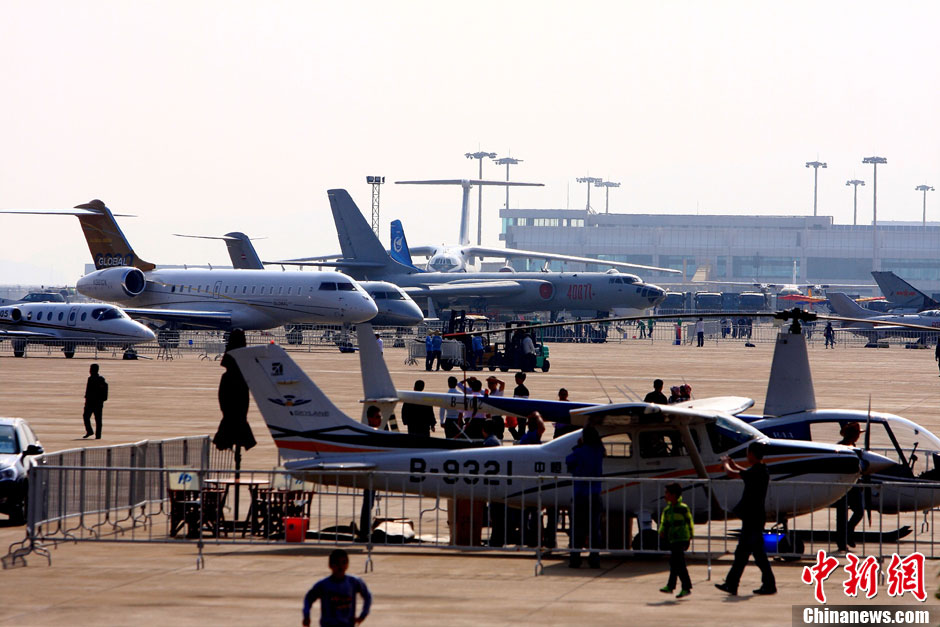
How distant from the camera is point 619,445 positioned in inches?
568

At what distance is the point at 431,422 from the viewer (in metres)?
21.8

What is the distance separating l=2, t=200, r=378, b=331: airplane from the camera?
56875mm

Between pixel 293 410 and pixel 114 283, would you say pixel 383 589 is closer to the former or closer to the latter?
pixel 293 410

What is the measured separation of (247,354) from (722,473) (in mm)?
5898

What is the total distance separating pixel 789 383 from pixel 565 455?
3523 mm

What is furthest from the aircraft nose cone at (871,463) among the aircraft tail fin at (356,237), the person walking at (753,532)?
the aircraft tail fin at (356,237)

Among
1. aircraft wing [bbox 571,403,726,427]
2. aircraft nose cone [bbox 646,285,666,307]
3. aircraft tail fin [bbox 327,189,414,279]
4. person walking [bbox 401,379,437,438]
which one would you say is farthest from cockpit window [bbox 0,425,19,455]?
aircraft tail fin [bbox 327,189,414,279]

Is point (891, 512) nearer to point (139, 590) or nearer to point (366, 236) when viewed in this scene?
point (139, 590)

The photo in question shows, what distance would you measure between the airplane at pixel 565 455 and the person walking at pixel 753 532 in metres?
1.10

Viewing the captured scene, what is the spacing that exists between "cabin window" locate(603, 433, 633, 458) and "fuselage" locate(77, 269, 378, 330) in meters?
42.2

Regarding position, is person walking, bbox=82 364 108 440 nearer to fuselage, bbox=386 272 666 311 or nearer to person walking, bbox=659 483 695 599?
person walking, bbox=659 483 695 599

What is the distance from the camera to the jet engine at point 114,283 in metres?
61.5

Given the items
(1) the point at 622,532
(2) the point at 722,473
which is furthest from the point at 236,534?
(2) the point at 722,473

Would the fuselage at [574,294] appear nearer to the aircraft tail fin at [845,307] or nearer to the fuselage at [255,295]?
the aircraft tail fin at [845,307]
